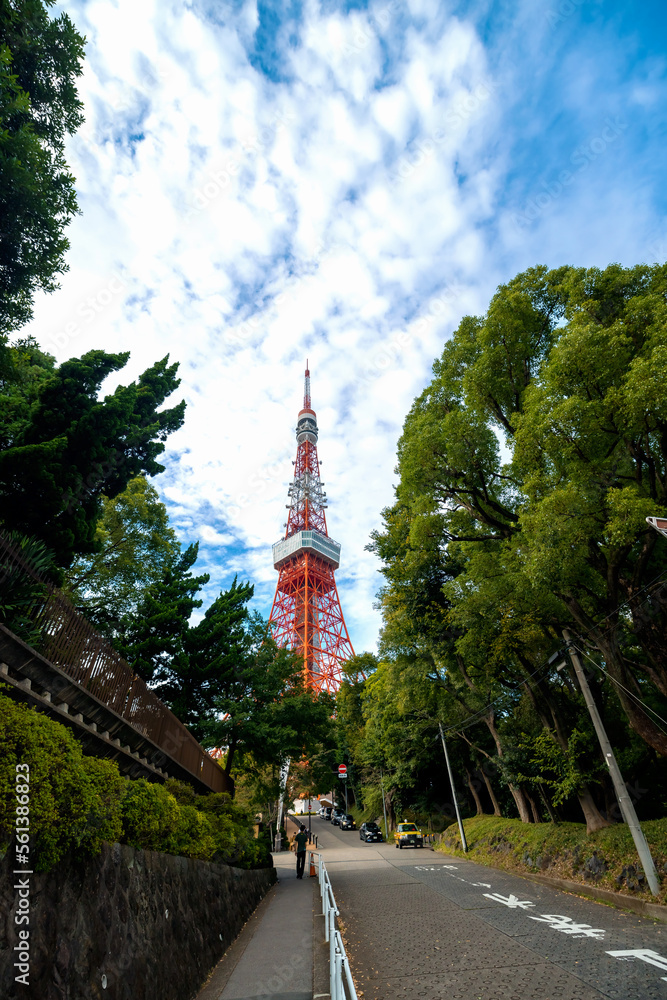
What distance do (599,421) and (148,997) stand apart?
30.6 feet

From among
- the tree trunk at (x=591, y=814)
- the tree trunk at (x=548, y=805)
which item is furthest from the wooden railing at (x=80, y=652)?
the tree trunk at (x=548, y=805)

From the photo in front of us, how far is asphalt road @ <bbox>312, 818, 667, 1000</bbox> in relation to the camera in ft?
15.5

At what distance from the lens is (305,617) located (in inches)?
2045

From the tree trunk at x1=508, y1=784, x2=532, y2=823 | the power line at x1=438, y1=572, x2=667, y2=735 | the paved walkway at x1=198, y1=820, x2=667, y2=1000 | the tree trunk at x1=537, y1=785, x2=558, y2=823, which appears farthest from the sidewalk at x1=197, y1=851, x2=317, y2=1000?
the tree trunk at x1=508, y1=784, x2=532, y2=823

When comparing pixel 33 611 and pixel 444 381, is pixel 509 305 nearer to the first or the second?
pixel 444 381

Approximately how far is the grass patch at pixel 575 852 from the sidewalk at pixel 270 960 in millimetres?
5914

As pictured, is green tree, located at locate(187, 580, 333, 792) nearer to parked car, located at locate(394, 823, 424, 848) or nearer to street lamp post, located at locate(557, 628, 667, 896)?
street lamp post, located at locate(557, 628, 667, 896)

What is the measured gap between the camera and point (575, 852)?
10609mm

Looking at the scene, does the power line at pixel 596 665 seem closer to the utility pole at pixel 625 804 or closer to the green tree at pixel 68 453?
the utility pole at pixel 625 804

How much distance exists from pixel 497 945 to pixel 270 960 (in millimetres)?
3047

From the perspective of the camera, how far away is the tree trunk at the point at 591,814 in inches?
416

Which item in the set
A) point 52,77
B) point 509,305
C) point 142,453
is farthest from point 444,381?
point 52,77

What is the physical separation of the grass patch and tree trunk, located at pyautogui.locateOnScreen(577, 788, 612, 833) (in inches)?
9.0

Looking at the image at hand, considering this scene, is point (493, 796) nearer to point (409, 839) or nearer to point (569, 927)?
point (409, 839)
